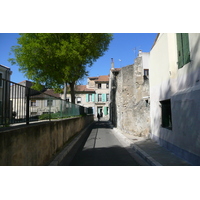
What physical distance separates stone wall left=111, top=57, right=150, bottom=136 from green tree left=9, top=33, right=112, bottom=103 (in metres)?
3.85

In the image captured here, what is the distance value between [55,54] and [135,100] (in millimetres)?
7544

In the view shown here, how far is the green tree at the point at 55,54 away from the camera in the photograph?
15.2 meters

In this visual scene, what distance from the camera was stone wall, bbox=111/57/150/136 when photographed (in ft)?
40.7

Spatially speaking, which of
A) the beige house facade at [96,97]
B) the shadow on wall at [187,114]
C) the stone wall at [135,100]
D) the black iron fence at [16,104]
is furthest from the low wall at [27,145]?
the beige house facade at [96,97]

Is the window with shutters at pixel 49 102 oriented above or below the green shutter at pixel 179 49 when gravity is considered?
below

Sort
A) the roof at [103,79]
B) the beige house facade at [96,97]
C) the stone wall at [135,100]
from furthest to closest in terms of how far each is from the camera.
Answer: the roof at [103,79]
the beige house facade at [96,97]
the stone wall at [135,100]

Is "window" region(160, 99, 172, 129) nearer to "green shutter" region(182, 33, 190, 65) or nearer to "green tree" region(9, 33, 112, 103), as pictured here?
"green shutter" region(182, 33, 190, 65)

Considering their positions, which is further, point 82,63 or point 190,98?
point 82,63

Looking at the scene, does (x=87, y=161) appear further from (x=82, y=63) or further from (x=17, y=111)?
(x=82, y=63)

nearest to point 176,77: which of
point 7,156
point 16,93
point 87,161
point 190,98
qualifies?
point 190,98

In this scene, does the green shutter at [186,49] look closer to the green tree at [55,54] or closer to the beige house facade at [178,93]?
the beige house facade at [178,93]

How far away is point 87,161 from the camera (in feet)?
21.1

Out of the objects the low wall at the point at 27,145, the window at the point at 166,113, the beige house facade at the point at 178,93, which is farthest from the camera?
the window at the point at 166,113

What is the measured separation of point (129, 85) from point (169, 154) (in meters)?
9.49
